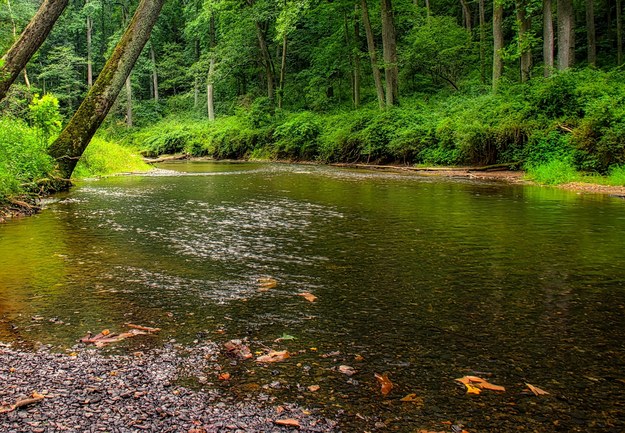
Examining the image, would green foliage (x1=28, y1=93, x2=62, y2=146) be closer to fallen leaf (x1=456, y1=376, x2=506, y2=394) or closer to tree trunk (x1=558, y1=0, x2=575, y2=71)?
fallen leaf (x1=456, y1=376, x2=506, y2=394)

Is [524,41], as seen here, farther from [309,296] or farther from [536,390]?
[536,390]

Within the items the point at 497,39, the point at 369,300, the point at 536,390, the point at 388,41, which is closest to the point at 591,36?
the point at 497,39

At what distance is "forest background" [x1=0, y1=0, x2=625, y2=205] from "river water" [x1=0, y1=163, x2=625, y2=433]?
14.6 feet

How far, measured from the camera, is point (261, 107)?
3341cm

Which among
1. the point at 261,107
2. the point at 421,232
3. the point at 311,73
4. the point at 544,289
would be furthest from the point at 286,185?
the point at 311,73

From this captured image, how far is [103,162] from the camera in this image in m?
18.0

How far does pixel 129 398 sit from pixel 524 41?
61.8 ft

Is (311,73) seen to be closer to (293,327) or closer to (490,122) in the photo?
(490,122)

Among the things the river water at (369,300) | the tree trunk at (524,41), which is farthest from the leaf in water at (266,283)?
the tree trunk at (524,41)

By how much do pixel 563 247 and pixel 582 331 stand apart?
2.93 metres

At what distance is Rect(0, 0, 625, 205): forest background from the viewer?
13727 millimetres

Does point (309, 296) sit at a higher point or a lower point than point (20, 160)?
lower

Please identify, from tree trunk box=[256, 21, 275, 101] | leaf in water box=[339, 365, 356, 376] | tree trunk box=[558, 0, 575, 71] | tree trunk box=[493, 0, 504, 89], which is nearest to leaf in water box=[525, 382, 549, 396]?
leaf in water box=[339, 365, 356, 376]

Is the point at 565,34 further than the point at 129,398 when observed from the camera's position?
Yes
